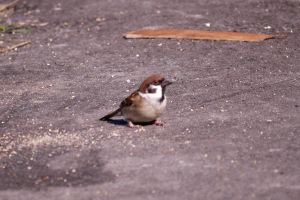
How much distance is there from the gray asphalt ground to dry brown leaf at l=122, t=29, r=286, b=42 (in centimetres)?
22

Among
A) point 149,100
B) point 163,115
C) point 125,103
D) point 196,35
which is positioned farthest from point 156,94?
point 196,35

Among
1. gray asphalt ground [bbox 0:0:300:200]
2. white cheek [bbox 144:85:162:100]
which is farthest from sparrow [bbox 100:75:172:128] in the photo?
gray asphalt ground [bbox 0:0:300:200]

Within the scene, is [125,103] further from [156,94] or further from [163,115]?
[163,115]

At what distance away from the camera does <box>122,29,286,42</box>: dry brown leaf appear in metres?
9.30

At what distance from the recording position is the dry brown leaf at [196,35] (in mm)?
9305

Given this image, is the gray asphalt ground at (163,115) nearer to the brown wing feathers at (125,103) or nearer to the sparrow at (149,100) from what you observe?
the brown wing feathers at (125,103)

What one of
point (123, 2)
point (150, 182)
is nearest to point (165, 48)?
point (123, 2)

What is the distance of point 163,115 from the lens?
5.97 m

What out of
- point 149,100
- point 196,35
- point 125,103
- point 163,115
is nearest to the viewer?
point 149,100

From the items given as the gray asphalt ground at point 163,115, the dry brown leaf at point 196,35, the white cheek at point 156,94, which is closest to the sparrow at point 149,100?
the white cheek at point 156,94

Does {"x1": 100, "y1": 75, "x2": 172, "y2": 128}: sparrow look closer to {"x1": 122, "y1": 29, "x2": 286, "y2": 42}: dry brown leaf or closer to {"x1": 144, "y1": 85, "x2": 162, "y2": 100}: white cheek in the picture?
{"x1": 144, "y1": 85, "x2": 162, "y2": 100}: white cheek

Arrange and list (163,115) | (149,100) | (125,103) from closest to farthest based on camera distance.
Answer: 1. (149,100)
2. (125,103)
3. (163,115)

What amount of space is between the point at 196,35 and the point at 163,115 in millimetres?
4250

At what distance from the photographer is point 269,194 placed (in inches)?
146
